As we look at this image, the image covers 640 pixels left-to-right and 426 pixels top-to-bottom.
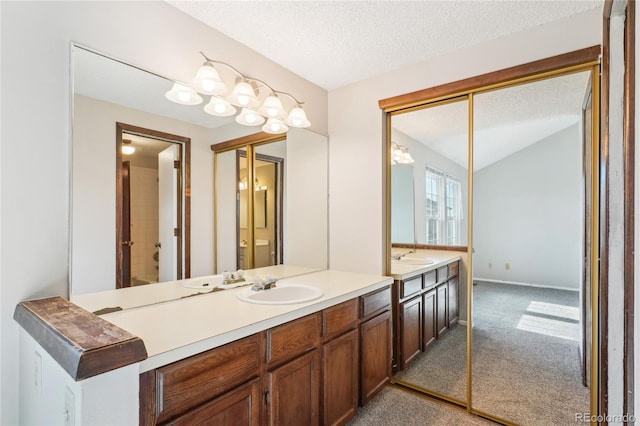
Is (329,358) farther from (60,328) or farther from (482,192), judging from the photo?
(482,192)

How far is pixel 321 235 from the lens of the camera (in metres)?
2.65

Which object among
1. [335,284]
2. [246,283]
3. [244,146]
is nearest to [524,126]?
[335,284]

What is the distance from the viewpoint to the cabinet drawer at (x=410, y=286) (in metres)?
2.34

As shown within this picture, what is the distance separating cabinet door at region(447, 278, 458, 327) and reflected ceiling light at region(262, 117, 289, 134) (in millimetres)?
1686

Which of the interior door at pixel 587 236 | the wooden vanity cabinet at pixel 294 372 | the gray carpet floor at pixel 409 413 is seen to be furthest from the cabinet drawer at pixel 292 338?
the interior door at pixel 587 236

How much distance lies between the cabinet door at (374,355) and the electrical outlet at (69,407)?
59.0 inches

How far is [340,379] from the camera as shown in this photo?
1776 mm

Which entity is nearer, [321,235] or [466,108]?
[466,108]

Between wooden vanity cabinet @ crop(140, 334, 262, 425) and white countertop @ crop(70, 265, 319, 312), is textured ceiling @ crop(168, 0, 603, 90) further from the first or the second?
wooden vanity cabinet @ crop(140, 334, 262, 425)

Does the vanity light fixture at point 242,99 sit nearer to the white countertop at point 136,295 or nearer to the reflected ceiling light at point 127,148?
the reflected ceiling light at point 127,148

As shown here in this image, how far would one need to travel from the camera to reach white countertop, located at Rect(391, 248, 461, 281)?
226 cm

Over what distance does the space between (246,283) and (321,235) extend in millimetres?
860

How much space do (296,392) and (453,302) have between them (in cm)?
133

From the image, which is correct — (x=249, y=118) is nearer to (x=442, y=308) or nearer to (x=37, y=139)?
(x=37, y=139)
